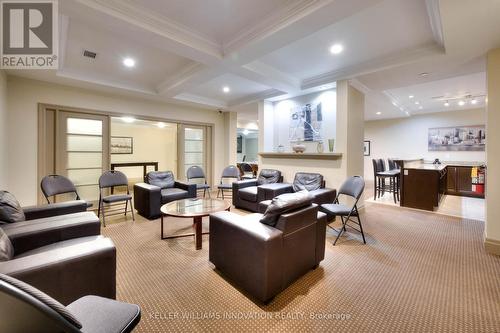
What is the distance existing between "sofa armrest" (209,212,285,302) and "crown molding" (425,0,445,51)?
2572 millimetres

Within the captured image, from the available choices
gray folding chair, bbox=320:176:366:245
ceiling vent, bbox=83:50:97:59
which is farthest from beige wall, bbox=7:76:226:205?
gray folding chair, bbox=320:176:366:245

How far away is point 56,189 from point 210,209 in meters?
2.63

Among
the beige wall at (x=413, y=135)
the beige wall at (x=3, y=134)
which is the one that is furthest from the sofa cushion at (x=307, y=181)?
the beige wall at (x=413, y=135)

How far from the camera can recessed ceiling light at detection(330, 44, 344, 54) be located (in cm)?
316

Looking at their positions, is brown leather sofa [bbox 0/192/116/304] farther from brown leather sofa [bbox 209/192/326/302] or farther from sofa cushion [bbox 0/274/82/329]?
brown leather sofa [bbox 209/192/326/302]

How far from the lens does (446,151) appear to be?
7.45 metres

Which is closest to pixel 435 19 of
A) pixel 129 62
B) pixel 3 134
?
pixel 129 62

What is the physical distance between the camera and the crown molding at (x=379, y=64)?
3084 mm

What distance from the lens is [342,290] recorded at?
2.04m

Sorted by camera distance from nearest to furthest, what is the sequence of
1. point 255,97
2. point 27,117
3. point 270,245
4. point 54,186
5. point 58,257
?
1. point 58,257
2. point 270,245
3. point 54,186
4. point 27,117
5. point 255,97

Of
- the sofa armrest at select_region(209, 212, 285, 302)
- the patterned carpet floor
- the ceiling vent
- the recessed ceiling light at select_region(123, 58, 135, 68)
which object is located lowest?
the patterned carpet floor

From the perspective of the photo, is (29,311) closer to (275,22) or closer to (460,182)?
(275,22)

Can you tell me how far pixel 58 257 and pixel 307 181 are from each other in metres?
3.90

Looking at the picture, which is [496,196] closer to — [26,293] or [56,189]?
[26,293]
